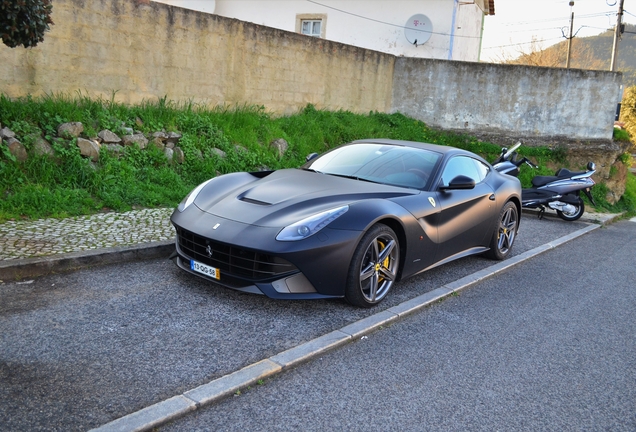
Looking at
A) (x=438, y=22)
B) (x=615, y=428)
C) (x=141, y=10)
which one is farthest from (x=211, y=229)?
(x=438, y=22)

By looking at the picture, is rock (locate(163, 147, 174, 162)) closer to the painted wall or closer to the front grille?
the front grille

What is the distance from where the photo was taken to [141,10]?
30.7 ft

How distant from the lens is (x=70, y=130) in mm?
7926

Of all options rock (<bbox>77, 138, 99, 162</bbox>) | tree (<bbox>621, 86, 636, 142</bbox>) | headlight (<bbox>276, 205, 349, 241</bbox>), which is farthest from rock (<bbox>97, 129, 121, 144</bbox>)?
tree (<bbox>621, 86, 636, 142</bbox>)

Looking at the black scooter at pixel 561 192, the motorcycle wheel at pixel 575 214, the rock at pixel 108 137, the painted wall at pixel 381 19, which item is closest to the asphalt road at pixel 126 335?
the rock at pixel 108 137

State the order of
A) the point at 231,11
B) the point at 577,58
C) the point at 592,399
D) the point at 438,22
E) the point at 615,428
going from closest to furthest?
the point at 615,428, the point at 592,399, the point at 438,22, the point at 231,11, the point at 577,58

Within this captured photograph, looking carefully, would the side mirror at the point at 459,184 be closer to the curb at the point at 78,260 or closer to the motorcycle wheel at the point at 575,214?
the curb at the point at 78,260

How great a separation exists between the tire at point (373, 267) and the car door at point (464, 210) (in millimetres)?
785

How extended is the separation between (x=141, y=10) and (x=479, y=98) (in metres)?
9.47

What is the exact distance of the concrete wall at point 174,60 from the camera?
8.30 metres

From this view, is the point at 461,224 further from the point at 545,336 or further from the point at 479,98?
the point at 479,98

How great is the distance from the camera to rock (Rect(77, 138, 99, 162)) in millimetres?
7918

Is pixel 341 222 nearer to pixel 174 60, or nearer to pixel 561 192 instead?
pixel 174 60

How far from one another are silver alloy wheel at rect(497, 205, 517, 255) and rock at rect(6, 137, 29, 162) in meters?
6.06
